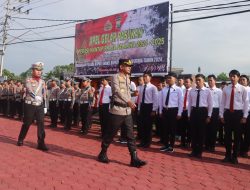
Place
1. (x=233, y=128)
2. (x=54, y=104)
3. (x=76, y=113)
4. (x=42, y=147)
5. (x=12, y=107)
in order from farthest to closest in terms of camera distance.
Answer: (x=12, y=107)
(x=54, y=104)
(x=76, y=113)
(x=42, y=147)
(x=233, y=128)

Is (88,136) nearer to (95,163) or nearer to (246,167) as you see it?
(95,163)

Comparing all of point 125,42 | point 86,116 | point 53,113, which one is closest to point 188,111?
point 86,116

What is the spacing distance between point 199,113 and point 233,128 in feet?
2.97

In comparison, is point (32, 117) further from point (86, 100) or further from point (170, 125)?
point (86, 100)

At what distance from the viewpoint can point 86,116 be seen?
11.3 metres

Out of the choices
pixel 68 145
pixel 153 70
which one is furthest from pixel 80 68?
pixel 68 145

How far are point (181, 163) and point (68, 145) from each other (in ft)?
10.0

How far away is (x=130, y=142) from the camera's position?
6.22 m

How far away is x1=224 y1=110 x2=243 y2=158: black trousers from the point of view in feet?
23.0

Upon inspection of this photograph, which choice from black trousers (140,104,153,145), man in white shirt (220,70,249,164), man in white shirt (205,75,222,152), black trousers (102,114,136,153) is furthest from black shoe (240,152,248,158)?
black trousers (102,114,136,153)

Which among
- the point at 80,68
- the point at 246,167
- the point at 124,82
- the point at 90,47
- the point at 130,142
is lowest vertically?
the point at 246,167

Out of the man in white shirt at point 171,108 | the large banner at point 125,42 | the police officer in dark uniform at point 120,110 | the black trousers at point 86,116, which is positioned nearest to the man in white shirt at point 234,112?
the man in white shirt at point 171,108

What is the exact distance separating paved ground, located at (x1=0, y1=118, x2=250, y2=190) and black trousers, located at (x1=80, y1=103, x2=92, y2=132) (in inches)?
117

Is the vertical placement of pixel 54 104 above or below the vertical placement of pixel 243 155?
above
